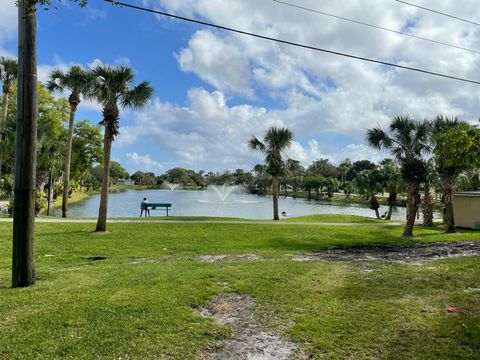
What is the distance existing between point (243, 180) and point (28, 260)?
11335cm

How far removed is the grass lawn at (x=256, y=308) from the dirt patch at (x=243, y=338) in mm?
157

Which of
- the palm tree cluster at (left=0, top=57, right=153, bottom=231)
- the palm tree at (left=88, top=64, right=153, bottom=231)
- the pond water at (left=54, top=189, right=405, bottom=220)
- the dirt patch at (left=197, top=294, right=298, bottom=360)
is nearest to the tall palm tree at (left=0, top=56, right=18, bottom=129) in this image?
the palm tree cluster at (left=0, top=57, right=153, bottom=231)

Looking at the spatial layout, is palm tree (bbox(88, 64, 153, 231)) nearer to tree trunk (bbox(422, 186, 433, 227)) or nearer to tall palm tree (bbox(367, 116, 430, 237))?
tall palm tree (bbox(367, 116, 430, 237))

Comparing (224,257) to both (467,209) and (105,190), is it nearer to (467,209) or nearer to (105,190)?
(105,190)

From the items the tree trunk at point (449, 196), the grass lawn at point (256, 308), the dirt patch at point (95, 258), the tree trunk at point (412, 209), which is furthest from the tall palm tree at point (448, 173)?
the dirt patch at point (95, 258)

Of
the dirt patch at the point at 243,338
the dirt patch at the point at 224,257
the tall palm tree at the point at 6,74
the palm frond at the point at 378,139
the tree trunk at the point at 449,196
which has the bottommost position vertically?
the dirt patch at the point at 224,257

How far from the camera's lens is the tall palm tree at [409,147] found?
20.9 metres

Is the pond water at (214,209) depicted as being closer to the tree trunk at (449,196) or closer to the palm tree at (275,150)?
the palm tree at (275,150)

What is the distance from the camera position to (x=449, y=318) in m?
5.31

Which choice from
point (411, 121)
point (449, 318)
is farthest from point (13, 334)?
point (411, 121)

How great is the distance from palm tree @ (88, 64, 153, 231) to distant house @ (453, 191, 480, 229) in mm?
25117

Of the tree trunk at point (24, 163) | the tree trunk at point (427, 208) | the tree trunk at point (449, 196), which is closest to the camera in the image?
the tree trunk at point (24, 163)

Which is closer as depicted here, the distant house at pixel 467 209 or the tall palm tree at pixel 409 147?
the tall palm tree at pixel 409 147

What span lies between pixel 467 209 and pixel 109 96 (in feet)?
88.6
